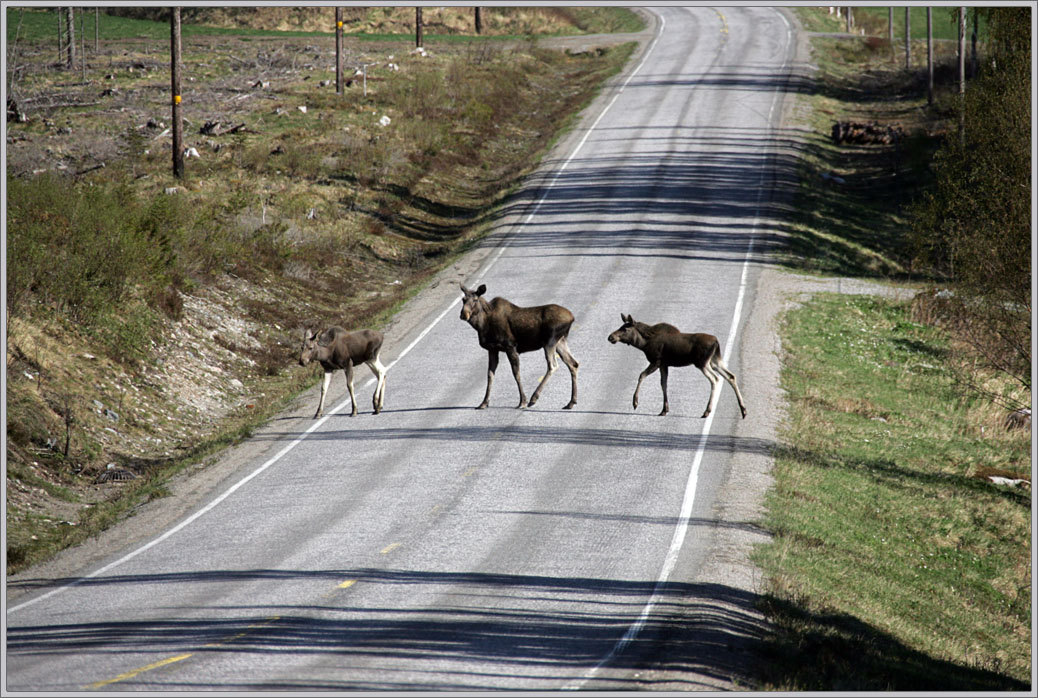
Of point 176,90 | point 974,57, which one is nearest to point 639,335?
point 176,90

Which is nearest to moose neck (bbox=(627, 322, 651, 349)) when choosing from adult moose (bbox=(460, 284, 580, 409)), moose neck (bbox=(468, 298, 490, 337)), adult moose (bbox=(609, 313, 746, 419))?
adult moose (bbox=(609, 313, 746, 419))

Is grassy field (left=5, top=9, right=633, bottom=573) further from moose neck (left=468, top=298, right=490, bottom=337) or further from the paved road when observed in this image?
moose neck (left=468, top=298, right=490, bottom=337)

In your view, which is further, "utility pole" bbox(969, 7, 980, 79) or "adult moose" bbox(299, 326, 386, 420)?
"utility pole" bbox(969, 7, 980, 79)

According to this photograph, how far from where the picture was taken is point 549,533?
51.6 ft

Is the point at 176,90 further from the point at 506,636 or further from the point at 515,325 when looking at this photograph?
the point at 506,636

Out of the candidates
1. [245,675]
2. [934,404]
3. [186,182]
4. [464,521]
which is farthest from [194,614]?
[186,182]

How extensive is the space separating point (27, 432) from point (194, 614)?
31.2 ft

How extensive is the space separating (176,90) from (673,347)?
23.9 m

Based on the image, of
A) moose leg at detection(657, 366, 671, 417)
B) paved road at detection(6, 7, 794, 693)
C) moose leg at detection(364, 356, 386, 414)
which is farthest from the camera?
moose leg at detection(364, 356, 386, 414)

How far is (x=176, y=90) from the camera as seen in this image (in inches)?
1485

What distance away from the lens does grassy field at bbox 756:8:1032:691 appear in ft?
43.4

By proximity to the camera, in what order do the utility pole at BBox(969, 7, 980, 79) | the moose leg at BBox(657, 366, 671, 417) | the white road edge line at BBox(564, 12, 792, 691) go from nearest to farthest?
the white road edge line at BBox(564, 12, 792, 691), the moose leg at BBox(657, 366, 671, 417), the utility pole at BBox(969, 7, 980, 79)

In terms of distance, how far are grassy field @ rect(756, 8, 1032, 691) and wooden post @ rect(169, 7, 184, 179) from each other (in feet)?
71.5

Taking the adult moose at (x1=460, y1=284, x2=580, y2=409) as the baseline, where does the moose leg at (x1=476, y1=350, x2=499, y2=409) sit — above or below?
below
